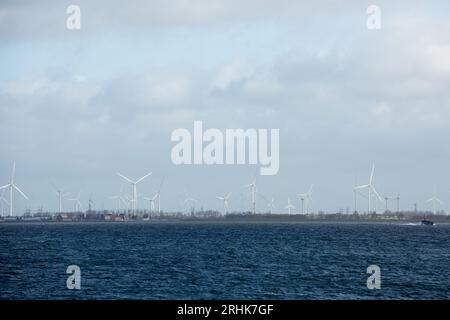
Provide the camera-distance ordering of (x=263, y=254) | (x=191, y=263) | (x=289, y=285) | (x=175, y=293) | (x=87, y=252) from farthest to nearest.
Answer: (x=87, y=252) < (x=263, y=254) < (x=191, y=263) < (x=289, y=285) < (x=175, y=293)

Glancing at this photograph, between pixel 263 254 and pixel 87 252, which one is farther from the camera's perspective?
pixel 87 252
